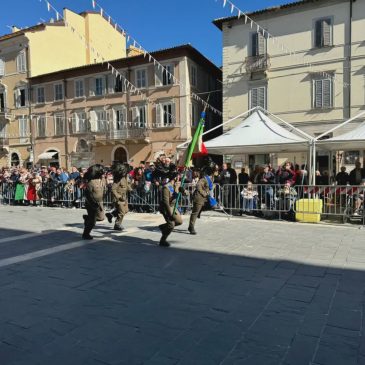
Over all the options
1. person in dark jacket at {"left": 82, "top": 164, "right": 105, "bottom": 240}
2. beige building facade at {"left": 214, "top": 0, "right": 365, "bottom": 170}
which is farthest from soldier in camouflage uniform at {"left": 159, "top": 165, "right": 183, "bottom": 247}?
beige building facade at {"left": 214, "top": 0, "right": 365, "bottom": 170}

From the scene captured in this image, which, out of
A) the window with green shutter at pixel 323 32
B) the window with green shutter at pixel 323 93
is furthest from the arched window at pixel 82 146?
the window with green shutter at pixel 323 32

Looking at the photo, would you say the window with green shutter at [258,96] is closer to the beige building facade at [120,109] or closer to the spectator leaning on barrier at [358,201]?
the beige building facade at [120,109]

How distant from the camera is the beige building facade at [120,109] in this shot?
2781 cm

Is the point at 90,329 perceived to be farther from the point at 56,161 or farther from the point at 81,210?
the point at 56,161

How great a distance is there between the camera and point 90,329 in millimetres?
3346

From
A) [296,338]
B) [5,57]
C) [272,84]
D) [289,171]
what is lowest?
[296,338]

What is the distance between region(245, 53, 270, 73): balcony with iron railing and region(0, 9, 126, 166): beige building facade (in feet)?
50.0

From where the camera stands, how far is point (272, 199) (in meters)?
10.1

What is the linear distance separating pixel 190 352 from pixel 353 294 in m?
2.28

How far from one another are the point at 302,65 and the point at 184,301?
22676 mm

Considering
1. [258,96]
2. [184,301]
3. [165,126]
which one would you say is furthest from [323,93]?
[184,301]

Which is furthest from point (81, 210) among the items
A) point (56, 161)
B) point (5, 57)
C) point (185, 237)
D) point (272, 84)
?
point (5, 57)

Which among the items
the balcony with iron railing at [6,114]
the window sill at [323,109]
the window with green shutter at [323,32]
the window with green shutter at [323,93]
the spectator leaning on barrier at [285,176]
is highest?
the window with green shutter at [323,32]

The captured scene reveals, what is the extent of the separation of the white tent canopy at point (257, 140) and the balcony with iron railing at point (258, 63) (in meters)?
12.7
